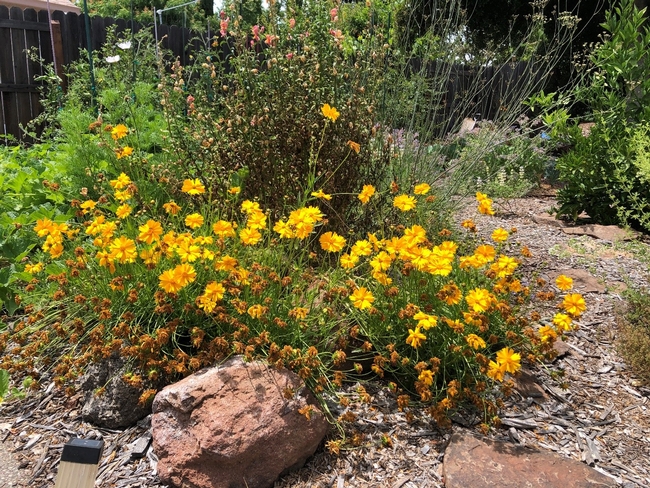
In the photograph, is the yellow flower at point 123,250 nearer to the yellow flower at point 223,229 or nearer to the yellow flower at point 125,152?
the yellow flower at point 223,229

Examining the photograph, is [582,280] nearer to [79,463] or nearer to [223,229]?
[223,229]

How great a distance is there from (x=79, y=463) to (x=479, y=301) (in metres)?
1.52

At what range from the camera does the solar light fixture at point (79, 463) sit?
135 centimetres

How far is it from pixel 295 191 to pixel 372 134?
22.7 inches

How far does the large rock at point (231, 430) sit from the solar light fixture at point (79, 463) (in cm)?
73

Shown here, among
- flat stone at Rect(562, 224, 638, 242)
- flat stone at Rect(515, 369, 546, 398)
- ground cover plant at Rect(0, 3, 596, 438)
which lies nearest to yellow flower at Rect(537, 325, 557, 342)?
ground cover plant at Rect(0, 3, 596, 438)

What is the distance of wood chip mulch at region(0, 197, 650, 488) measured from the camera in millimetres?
2189

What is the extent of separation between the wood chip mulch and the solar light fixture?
85 cm

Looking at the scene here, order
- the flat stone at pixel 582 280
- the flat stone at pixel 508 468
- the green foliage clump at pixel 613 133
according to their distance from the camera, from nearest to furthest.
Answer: the flat stone at pixel 508 468 < the flat stone at pixel 582 280 < the green foliage clump at pixel 613 133

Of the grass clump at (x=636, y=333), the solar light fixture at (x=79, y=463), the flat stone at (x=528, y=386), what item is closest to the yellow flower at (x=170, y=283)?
the solar light fixture at (x=79, y=463)

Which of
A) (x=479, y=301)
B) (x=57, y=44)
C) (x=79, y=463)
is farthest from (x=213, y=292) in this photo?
(x=57, y=44)

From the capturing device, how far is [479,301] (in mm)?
2273

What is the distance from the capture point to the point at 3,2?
14531mm

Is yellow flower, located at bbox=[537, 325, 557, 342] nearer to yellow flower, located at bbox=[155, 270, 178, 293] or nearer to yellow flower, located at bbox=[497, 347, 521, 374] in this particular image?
yellow flower, located at bbox=[497, 347, 521, 374]
